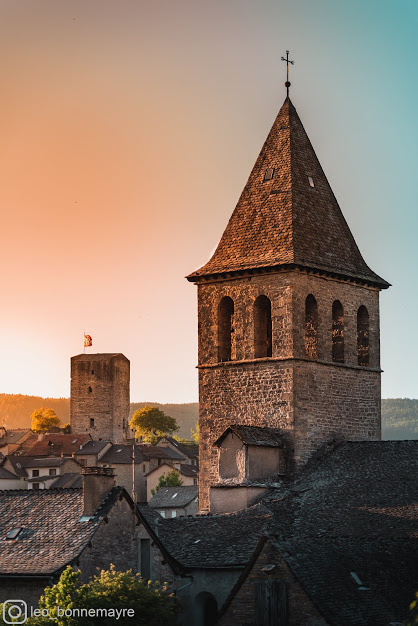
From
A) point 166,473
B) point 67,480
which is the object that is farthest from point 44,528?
point 166,473

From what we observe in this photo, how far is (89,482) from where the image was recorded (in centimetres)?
3688

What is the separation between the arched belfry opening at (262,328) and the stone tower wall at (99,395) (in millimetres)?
111787

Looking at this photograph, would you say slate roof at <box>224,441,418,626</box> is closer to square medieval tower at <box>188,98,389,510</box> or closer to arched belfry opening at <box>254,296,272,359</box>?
square medieval tower at <box>188,98,389,510</box>

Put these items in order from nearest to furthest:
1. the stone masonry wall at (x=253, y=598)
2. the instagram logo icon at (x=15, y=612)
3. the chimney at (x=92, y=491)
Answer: the instagram logo icon at (x=15, y=612) < the stone masonry wall at (x=253, y=598) < the chimney at (x=92, y=491)

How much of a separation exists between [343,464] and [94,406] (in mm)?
117228

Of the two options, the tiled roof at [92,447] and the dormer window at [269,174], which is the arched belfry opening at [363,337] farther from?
the tiled roof at [92,447]

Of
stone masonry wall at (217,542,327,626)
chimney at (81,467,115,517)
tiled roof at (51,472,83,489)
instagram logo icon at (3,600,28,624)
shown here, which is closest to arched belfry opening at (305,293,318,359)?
chimney at (81,467,115,517)

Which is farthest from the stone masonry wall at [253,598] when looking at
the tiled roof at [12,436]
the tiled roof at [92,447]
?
the tiled roof at [12,436]

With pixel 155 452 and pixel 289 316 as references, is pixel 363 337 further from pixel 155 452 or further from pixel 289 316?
pixel 155 452

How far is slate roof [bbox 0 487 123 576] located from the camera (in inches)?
1372

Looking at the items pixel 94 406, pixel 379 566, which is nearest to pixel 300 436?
pixel 379 566

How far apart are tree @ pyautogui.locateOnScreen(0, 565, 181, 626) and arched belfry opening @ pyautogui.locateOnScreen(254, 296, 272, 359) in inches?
503

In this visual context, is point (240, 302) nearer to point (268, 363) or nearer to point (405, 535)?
point (268, 363)

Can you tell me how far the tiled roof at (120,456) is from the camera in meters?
120
